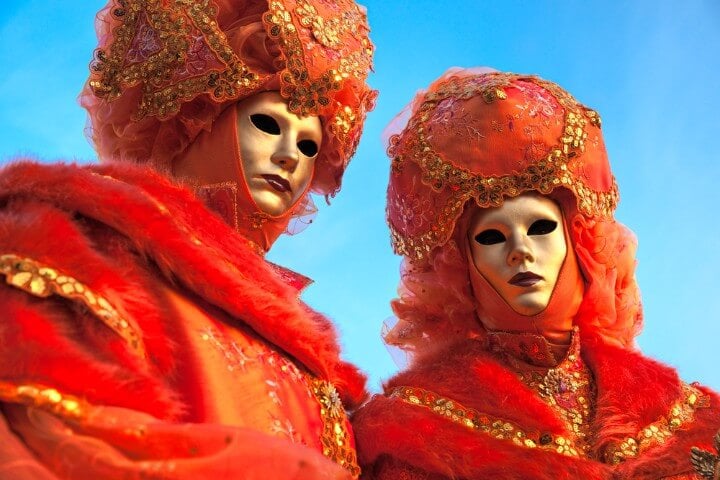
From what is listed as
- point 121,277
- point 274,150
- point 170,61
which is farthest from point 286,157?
point 121,277

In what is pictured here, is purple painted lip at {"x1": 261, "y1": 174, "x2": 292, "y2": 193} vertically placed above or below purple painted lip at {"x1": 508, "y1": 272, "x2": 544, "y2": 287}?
below

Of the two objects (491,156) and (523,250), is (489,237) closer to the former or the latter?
(523,250)

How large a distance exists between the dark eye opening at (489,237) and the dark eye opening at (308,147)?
76cm

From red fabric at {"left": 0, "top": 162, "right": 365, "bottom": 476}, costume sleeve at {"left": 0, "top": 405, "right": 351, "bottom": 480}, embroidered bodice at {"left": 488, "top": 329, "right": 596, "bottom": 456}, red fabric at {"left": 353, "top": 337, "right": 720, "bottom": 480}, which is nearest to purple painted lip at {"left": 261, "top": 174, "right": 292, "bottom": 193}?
red fabric at {"left": 0, "top": 162, "right": 365, "bottom": 476}

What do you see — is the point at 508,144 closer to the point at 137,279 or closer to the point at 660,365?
the point at 660,365

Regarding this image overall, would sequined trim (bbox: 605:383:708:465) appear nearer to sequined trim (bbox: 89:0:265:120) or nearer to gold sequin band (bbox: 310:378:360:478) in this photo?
gold sequin band (bbox: 310:378:360:478)

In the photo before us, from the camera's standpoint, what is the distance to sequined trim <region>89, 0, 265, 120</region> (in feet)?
10.3

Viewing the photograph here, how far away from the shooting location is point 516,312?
11.6ft

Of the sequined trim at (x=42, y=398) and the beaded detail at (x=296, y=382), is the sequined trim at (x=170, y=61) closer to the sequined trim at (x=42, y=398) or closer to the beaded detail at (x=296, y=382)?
the beaded detail at (x=296, y=382)

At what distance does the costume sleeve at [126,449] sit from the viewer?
1.72 meters

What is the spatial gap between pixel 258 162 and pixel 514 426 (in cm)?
129

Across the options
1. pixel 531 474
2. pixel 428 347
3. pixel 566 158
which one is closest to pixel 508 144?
pixel 566 158

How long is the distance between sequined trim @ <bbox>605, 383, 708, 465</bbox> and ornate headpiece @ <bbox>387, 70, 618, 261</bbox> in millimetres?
807

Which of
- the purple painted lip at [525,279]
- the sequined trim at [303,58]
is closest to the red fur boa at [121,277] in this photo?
the sequined trim at [303,58]
